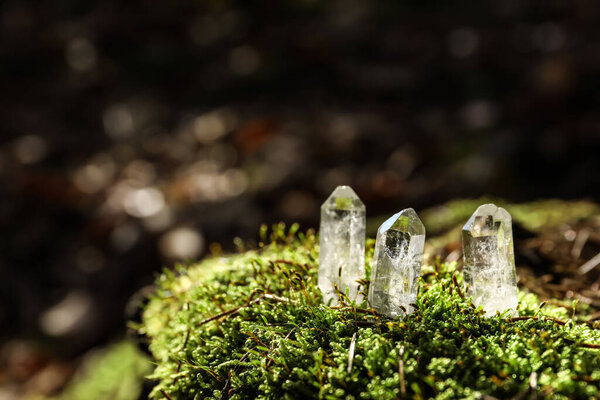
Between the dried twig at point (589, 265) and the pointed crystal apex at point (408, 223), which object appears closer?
the pointed crystal apex at point (408, 223)

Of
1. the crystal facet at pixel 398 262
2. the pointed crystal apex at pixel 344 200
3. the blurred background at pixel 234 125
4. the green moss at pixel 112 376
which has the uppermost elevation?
the blurred background at pixel 234 125

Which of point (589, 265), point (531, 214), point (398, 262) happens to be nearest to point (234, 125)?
point (531, 214)

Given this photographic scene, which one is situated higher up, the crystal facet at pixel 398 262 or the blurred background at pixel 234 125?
the blurred background at pixel 234 125

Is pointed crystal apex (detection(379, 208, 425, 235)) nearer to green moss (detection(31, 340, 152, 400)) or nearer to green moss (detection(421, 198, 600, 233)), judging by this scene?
green moss (detection(31, 340, 152, 400))

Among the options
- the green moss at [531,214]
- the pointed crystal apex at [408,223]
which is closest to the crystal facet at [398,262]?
the pointed crystal apex at [408,223]

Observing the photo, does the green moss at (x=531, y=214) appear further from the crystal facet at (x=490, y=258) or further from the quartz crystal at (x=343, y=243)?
the quartz crystal at (x=343, y=243)

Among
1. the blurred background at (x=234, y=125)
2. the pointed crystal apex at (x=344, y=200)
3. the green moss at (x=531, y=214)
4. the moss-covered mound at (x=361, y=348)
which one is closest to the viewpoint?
the moss-covered mound at (x=361, y=348)

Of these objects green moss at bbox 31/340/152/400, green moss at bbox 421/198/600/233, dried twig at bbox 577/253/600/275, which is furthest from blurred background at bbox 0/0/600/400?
dried twig at bbox 577/253/600/275

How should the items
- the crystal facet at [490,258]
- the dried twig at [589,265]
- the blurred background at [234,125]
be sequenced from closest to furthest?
1. the crystal facet at [490,258]
2. the dried twig at [589,265]
3. the blurred background at [234,125]

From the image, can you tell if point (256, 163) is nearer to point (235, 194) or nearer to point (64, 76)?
point (235, 194)
